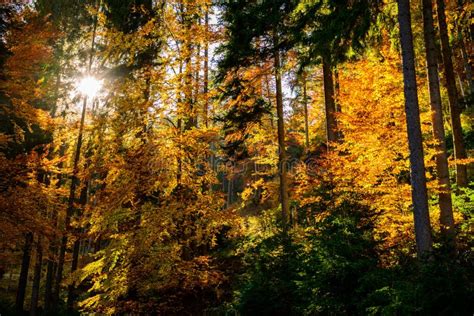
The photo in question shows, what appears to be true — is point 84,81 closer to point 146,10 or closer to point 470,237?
point 146,10

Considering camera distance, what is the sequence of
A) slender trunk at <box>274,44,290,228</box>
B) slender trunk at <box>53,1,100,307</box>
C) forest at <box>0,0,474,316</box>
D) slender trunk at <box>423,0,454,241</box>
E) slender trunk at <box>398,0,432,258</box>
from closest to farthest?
slender trunk at <box>398,0,432,258</box> → forest at <box>0,0,474,316</box> → slender trunk at <box>423,0,454,241</box> → slender trunk at <box>274,44,290,228</box> → slender trunk at <box>53,1,100,307</box>

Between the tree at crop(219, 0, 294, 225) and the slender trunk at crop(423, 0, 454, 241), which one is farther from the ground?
the tree at crop(219, 0, 294, 225)

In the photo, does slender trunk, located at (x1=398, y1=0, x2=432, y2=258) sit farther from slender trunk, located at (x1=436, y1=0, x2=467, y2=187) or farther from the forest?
slender trunk, located at (x1=436, y1=0, x2=467, y2=187)

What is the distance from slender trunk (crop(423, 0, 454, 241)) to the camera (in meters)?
8.98

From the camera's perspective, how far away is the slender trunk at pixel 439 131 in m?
8.98

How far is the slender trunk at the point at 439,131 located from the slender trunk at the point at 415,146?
5.41ft

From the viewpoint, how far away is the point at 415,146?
303 inches

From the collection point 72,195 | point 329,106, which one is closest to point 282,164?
point 329,106

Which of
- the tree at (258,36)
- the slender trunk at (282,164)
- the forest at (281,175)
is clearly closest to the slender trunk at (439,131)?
the forest at (281,175)

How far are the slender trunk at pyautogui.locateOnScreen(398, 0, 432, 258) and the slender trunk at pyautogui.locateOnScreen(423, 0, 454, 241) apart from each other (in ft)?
5.41

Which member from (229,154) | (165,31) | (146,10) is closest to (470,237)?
(229,154)

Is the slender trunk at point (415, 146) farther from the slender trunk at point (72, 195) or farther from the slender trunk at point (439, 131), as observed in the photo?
the slender trunk at point (72, 195)

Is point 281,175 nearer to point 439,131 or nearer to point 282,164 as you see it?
point 282,164

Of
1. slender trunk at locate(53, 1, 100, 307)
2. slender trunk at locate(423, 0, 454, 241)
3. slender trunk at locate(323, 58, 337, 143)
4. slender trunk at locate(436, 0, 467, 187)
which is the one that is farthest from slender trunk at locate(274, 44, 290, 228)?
slender trunk at locate(53, 1, 100, 307)
